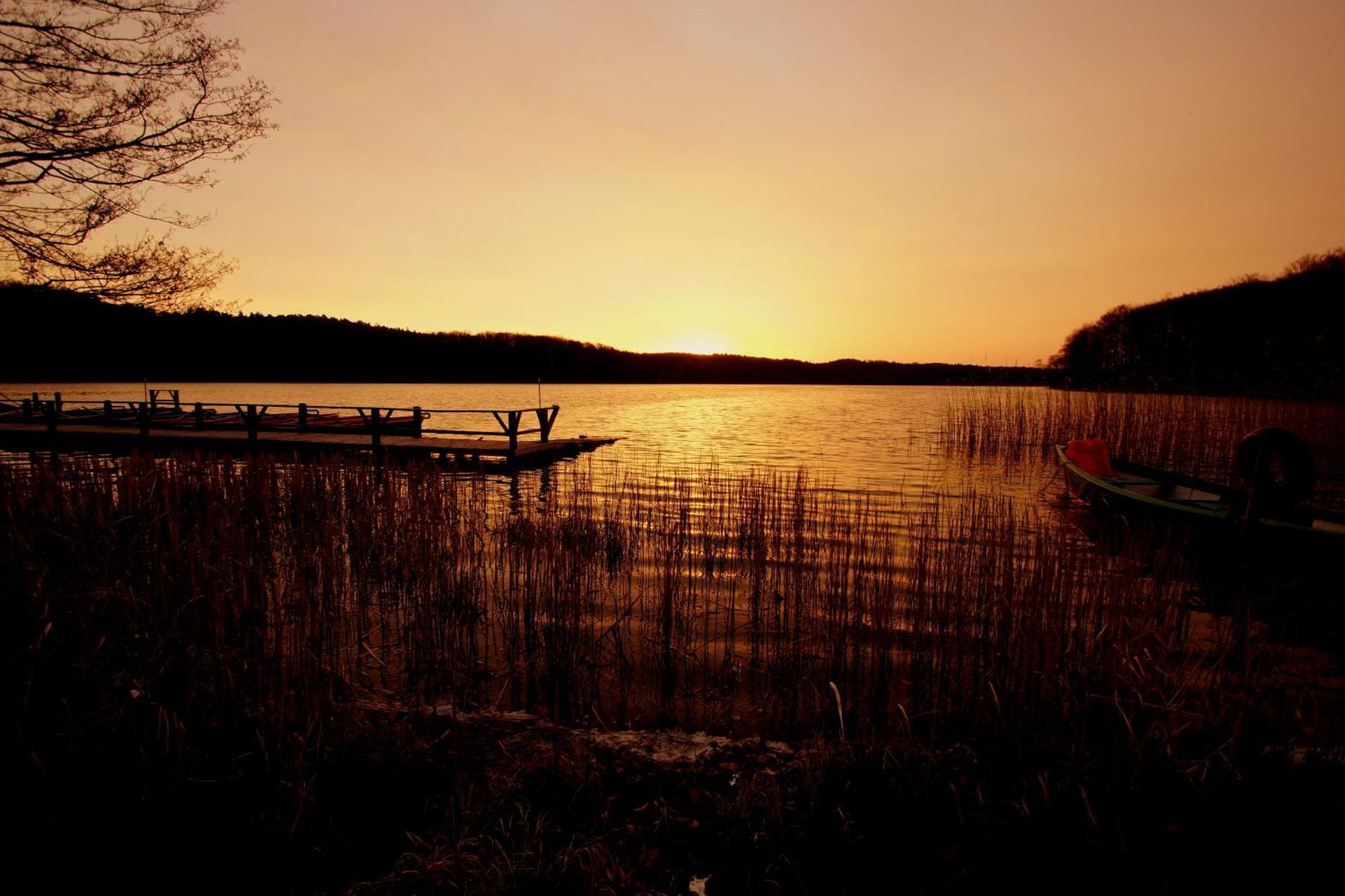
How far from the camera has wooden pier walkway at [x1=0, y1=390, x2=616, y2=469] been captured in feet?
58.7

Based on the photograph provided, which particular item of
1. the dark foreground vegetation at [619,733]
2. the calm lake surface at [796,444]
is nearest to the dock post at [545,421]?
the calm lake surface at [796,444]

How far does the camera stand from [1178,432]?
1591cm

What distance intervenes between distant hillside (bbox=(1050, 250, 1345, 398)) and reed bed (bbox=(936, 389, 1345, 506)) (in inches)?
41.1

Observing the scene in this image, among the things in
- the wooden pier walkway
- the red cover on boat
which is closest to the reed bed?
the red cover on boat

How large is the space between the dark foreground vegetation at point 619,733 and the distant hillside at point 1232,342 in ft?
62.1

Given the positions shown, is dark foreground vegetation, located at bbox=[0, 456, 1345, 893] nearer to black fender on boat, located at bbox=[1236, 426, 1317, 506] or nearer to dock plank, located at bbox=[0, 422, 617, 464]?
black fender on boat, located at bbox=[1236, 426, 1317, 506]

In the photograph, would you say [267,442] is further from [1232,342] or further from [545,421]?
[1232,342]

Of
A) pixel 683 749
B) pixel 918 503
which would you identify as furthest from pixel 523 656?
pixel 918 503

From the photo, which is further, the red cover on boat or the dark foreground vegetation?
the red cover on boat

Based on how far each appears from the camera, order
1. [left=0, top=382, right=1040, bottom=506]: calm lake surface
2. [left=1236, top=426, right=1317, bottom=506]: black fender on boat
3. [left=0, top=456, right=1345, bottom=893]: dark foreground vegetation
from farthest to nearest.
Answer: [left=0, top=382, right=1040, bottom=506]: calm lake surface, [left=1236, top=426, right=1317, bottom=506]: black fender on boat, [left=0, top=456, right=1345, bottom=893]: dark foreground vegetation

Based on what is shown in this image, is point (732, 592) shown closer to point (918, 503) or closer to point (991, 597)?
point (991, 597)

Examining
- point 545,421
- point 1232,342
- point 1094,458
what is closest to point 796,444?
point 545,421

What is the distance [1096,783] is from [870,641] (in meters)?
2.34

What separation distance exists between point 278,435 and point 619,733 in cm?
2018
